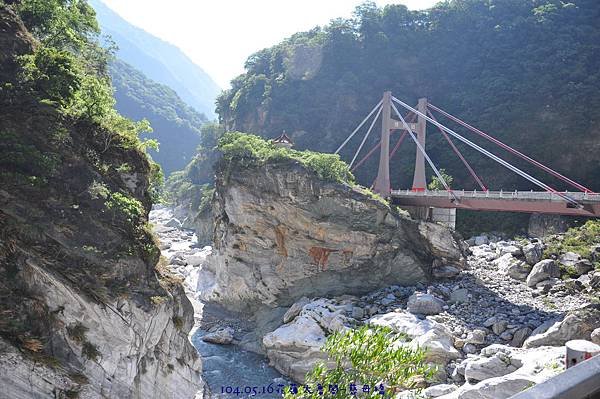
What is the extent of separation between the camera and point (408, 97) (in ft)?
129

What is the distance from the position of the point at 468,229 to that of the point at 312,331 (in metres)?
18.5

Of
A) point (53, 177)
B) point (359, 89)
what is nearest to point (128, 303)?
point (53, 177)

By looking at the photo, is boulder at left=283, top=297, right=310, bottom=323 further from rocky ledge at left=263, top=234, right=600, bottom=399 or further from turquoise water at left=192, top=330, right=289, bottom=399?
turquoise water at left=192, top=330, right=289, bottom=399

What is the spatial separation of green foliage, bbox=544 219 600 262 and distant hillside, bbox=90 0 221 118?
452ft

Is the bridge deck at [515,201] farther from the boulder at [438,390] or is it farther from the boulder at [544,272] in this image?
the boulder at [438,390]

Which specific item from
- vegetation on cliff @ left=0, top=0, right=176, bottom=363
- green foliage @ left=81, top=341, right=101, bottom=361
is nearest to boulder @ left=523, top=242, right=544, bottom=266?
vegetation on cliff @ left=0, top=0, right=176, bottom=363

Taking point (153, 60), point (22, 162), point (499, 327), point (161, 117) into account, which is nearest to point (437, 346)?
point (499, 327)

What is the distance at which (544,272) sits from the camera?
18062 millimetres

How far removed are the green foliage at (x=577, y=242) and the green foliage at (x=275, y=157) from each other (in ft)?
32.2

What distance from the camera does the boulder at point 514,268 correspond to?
19.1 metres

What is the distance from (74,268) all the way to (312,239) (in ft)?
45.5

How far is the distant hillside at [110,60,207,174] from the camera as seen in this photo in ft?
268

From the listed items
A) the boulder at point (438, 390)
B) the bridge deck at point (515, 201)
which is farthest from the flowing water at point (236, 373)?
the bridge deck at point (515, 201)

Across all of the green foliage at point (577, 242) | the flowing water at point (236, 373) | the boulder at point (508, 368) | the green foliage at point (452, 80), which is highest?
the green foliage at point (452, 80)
